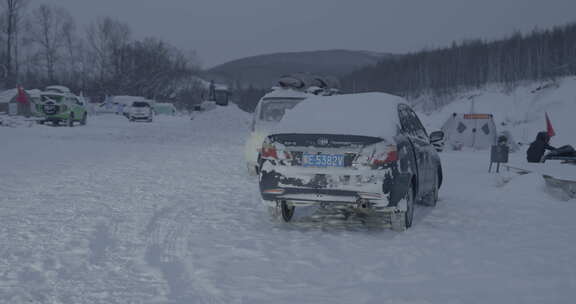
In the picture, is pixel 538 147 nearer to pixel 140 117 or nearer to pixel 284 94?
pixel 284 94

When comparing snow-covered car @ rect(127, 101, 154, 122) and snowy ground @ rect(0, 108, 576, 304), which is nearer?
snowy ground @ rect(0, 108, 576, 304)

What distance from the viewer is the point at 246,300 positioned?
13.6 ft

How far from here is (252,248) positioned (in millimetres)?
5836

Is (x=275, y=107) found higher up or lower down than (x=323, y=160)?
higher up

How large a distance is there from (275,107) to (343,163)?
6208 millimetres

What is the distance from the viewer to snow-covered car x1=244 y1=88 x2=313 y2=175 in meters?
11.6

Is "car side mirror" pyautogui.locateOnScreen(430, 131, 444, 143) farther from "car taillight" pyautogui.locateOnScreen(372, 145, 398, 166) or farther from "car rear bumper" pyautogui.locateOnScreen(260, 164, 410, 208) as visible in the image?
"car taillight" pyautogui.locateOnScreen(372, 145, 398, 166)

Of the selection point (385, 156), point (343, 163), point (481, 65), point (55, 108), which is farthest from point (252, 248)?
point (481, 65)

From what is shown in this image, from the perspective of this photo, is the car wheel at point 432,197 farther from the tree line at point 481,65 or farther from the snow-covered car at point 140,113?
the tree line at point 481,65

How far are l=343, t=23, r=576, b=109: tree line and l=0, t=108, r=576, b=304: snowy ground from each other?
6993 cm

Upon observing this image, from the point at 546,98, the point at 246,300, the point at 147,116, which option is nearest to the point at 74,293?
the point at 246,300

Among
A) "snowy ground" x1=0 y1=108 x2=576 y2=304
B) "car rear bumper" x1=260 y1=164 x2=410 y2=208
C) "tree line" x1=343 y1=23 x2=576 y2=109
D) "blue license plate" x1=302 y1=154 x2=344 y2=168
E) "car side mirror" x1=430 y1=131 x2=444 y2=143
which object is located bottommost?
"snowy ground" x1=0 y1=108 x2=576 y2=304

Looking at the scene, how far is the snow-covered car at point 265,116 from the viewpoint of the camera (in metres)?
11.6

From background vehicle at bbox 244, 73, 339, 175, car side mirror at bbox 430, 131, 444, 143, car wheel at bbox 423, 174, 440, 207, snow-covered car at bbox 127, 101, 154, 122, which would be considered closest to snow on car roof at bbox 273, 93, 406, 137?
car side mirror at bbox 430, 131, 444, 143
